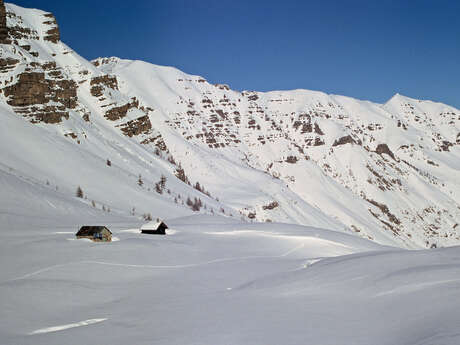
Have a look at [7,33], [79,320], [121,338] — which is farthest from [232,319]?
[7,33]

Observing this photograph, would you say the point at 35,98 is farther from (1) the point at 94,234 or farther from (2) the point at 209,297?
(2) the point at 209,297

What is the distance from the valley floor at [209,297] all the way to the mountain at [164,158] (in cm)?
1552

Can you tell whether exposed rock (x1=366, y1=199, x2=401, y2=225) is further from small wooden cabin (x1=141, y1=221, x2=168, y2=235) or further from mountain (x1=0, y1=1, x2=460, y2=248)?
small wooden cabin (x1=141, y1=221, x2=168, y2=235)

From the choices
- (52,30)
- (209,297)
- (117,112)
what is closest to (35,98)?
(117,112)

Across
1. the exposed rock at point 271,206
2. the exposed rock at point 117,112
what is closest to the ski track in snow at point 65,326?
the exposed rock at point 271,206

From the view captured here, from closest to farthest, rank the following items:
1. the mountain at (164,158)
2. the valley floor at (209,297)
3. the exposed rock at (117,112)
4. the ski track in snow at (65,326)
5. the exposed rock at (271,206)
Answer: the valley floor at (209,297)
the ski track in snow at (65,326)
the mountain at (164,158)
the exposed rock at (271,206)
the exposed rock at (117,112)

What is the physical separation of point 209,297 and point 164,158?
9729cm

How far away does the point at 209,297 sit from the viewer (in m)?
14.9

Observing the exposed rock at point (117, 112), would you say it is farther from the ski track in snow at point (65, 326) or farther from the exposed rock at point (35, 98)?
the ski track in snow at point (65, 326)

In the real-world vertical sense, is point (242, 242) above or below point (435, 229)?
above

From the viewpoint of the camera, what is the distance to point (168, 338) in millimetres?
9688

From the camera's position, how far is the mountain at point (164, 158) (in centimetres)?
5894

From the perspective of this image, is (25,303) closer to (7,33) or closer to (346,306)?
(346,306)

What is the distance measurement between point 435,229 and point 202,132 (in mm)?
101080
